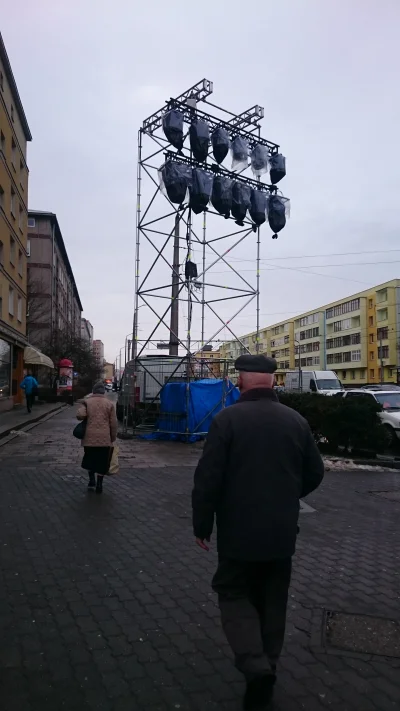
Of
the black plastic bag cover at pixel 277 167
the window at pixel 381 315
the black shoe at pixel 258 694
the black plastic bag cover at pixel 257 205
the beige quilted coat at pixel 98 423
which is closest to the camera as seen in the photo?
the black shoe at pixel 258 694

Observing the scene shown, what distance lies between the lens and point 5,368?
23812 mm

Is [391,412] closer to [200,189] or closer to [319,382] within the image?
[200,189]

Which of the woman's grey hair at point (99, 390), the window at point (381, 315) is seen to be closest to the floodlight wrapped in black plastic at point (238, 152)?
the woman's grey hair at point (99, 390)

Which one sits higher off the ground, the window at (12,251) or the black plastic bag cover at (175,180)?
the window at (12,251)

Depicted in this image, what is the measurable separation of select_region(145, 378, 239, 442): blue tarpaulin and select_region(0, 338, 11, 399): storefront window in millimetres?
11736

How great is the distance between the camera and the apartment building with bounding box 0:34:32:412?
23.5m

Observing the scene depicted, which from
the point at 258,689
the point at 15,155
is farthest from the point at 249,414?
the point at 15,155

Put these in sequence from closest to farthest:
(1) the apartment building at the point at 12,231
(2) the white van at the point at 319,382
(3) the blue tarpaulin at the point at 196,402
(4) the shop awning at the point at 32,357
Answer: (3) the blue tarpaulin at the point at 196,402
(1) the apartment building at the point at 12,231
(4) the shop awning at the point at 32,357
(2) the white van at the point at 319,382

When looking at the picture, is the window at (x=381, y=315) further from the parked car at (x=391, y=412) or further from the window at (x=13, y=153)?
the parked car at (x=391, y=412)

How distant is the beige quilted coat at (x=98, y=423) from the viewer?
7762mm

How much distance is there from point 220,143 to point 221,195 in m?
1.42

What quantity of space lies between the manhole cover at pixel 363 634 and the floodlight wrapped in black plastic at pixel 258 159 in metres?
13.8

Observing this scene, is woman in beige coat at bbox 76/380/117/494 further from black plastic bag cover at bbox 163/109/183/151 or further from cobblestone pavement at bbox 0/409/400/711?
black plastic bag cover at bbox 163/109/183/151

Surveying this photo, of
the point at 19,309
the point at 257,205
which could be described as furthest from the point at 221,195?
the point at 19,309
